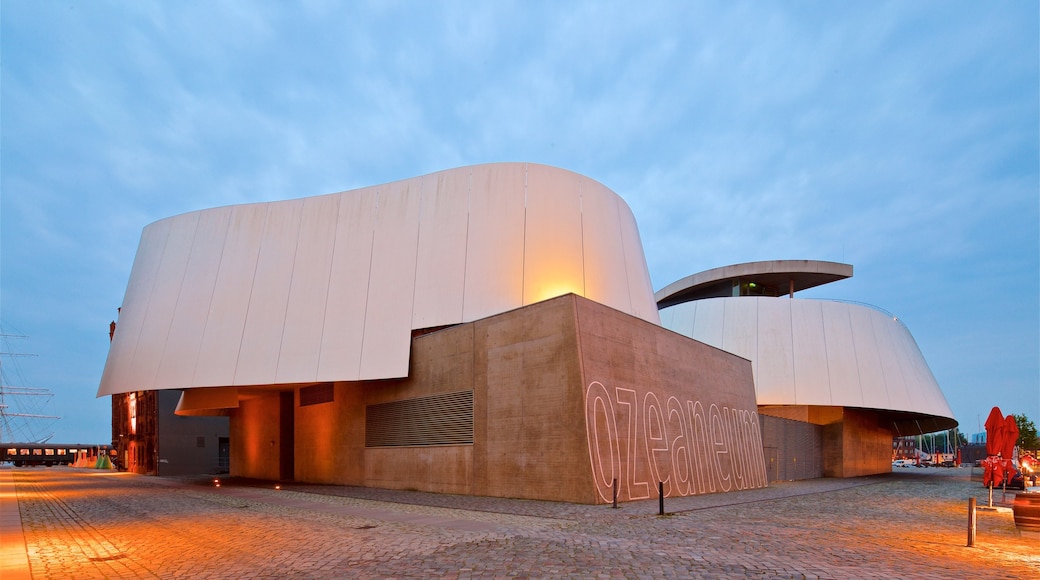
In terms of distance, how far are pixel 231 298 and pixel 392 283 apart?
6.93 metres

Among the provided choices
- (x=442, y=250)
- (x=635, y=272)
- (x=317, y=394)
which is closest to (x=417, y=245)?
(x=442, y=250)

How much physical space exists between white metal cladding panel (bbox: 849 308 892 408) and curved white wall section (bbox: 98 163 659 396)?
17427 millimetres

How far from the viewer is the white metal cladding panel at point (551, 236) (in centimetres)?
2284

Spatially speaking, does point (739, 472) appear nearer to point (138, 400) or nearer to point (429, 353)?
point (429, 353)

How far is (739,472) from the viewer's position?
24203 mm

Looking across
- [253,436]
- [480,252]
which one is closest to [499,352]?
[480,252]

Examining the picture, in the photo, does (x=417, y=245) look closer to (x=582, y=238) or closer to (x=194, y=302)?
(x=582, y=238)

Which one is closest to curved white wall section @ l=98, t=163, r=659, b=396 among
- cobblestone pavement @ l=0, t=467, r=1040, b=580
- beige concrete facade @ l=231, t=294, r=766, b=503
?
beige concrete facade @ l=231, t=294, r=766, b=503

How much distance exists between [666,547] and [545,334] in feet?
26.8

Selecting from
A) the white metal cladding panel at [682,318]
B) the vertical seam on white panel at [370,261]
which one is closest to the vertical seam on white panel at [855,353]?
the white metal cladding panel at [682,318]

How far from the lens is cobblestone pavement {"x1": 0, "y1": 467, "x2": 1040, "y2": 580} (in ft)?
26.5

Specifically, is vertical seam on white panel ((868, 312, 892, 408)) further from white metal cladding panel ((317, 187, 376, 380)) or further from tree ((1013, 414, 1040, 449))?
tree ((1013, 414, 1040, 449))

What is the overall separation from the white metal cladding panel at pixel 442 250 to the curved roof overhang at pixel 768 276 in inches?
949

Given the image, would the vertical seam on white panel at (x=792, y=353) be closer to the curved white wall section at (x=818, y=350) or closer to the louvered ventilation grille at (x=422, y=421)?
the curved white wall section at (x=818, y=350)
